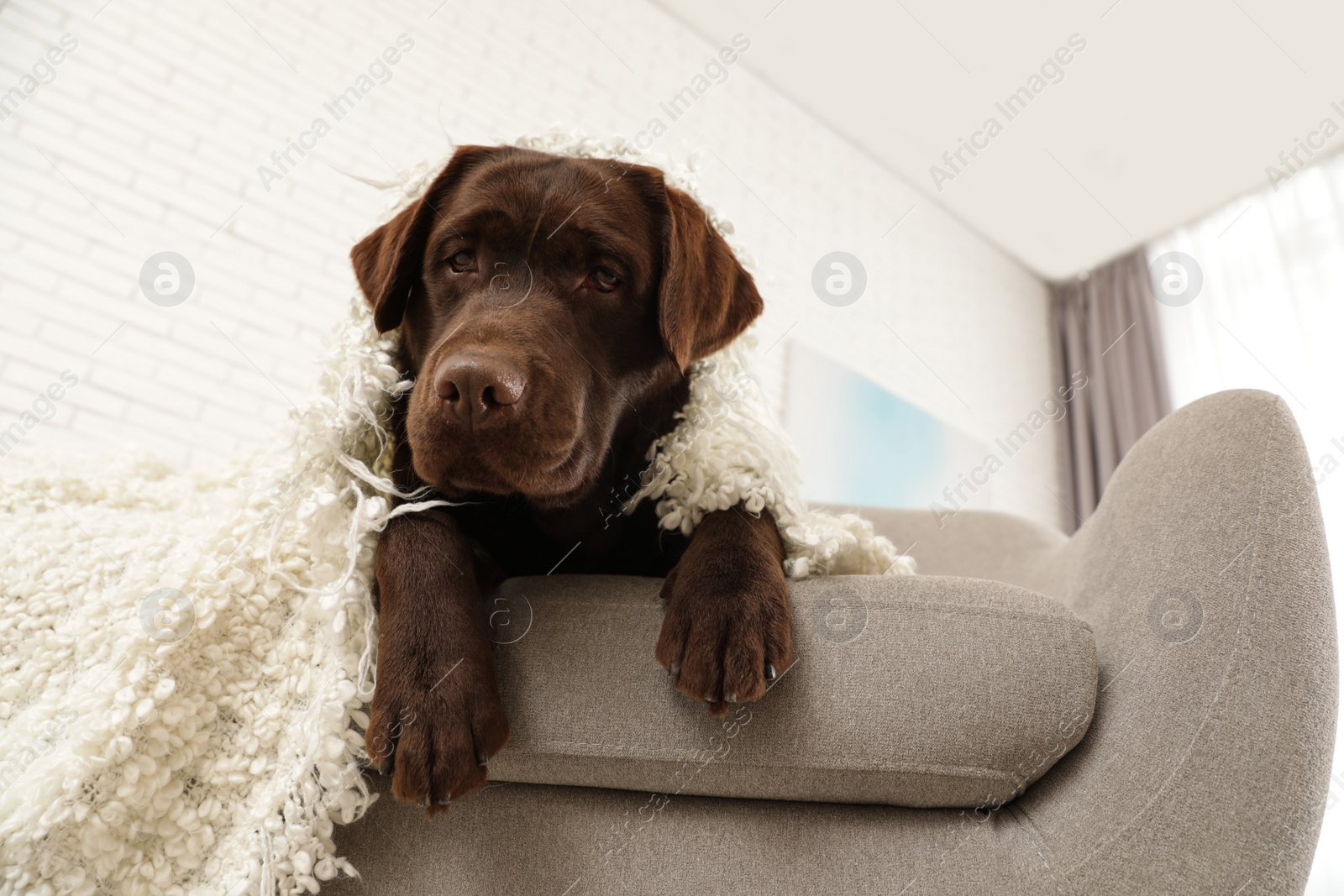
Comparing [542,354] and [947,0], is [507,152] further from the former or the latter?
[947,0]

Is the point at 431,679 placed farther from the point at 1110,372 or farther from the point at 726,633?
the point at 1110,372

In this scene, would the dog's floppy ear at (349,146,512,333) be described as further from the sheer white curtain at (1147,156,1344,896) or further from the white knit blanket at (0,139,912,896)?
the sheer white curtain at (1147,156,1344,896)

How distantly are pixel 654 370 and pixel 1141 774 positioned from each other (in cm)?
78

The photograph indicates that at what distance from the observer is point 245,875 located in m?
0.78

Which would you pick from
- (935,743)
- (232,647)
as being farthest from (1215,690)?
(232,647)

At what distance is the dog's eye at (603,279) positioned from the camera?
1139mm

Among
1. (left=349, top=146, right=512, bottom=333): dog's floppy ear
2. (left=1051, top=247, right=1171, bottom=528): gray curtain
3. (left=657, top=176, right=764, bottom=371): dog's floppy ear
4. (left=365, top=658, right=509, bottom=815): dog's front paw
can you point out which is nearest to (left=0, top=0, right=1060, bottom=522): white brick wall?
(left=657, top=176, right=764, bottom=371): dog's floppy ear

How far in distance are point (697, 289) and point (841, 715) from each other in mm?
619

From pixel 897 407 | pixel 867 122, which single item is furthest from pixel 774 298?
pixel 867 122

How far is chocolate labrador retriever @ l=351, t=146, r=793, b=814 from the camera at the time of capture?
0.83 meters

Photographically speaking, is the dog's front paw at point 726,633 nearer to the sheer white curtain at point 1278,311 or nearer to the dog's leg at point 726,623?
the dog's leg at point 726,623

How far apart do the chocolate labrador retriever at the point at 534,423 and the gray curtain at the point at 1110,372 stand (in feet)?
16.2

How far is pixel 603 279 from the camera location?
1141 millimetres

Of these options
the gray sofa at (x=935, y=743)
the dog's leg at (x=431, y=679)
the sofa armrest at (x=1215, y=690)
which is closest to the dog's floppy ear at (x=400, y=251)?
the dog's leg at (x=431, y=679)
